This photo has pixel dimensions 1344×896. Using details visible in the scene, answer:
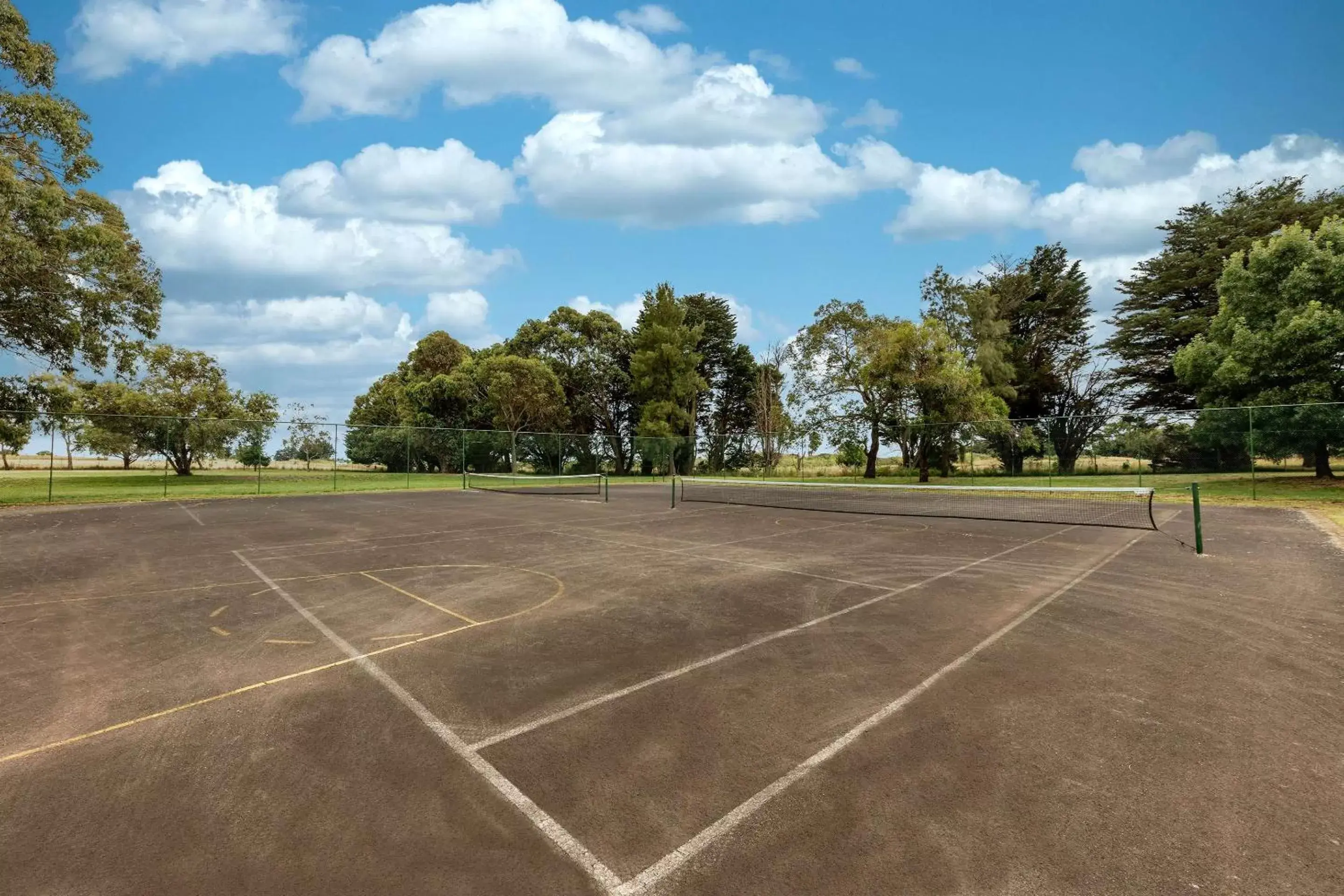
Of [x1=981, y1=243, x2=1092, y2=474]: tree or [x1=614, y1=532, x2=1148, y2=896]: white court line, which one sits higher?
[x1=981, y1=243, x2=1092, y2=474]: tree

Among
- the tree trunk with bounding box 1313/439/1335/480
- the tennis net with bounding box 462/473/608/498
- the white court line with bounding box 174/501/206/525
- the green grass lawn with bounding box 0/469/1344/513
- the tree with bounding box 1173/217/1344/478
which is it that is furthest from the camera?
the tennis net with bounding box 462/473/608/498

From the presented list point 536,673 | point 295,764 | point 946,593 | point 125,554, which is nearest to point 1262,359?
point 946,593

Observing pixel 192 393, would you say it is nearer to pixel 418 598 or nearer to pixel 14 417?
pixel 14 417

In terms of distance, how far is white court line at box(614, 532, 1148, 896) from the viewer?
272 centimetres

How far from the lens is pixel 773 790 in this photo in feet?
11.2

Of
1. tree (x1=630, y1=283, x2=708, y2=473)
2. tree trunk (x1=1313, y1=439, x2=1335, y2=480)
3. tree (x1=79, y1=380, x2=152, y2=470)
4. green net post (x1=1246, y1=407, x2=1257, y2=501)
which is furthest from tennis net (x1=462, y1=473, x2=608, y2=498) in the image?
tree trunk (x1=1313, y1=439, x2=1335, y2=480)

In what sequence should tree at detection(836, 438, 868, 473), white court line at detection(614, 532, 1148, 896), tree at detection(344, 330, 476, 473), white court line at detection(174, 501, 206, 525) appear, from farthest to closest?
tree at detection(836, 438, 868, 473) → tree at detection(344, 330, 476, 473) → white court line at detection(174, 501, 206, 525) → white court line at detection(614, 532, 1148, 896)

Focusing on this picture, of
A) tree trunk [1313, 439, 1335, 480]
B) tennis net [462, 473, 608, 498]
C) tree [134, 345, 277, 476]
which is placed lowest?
tennis net [462, 473, 608, 498]

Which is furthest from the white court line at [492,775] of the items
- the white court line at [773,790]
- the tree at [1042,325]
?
the tree at [1042,325]

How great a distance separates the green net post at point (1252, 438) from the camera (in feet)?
66.5

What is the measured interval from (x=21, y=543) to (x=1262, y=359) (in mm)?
39011

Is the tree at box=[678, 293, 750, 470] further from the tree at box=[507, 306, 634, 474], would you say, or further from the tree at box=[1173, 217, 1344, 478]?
the tree at box=[1173, 217, 1344, 478]

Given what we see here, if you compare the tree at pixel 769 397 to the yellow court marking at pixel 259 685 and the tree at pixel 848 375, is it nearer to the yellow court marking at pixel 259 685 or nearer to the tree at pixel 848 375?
the tree at pixel 848 375

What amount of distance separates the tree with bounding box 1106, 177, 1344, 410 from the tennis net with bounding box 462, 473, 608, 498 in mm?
36668
